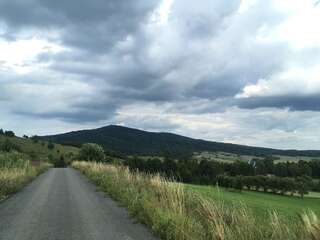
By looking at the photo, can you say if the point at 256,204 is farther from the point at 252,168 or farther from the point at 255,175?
the point at 252,168

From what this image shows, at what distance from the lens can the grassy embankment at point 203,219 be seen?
7773mm

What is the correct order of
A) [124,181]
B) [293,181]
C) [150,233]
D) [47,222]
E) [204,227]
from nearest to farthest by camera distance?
1. [204,227]
2. [150,233]
3. [47,222]
4. [124,181]
5. [293,181]

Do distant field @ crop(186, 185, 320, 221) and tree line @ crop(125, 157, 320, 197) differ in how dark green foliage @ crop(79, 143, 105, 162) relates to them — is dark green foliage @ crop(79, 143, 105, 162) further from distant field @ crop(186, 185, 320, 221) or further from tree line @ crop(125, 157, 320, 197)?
distant field @ crop(186, 185, 320, 221)

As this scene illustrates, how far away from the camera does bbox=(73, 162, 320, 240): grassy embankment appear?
7773 mm

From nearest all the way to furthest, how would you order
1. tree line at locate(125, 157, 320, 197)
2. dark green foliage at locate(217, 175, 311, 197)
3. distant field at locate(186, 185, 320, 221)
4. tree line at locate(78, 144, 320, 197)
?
distant field at locate(186, 185, 320, 221) < tree line at locate(78, 144, 320, 197) < tree line at locate(125, 157, 320, 197) < dark green foliage at locate(217, 175, 311, 197)

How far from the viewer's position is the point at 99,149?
9475 cm

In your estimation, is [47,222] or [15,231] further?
[47,222]

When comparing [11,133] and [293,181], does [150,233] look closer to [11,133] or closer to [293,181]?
[293,181]

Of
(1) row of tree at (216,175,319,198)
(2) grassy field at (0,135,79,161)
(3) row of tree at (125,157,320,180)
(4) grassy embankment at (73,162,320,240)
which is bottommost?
(1) row of tree at (216,175,319,198)

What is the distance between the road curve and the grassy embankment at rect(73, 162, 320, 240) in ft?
1.68

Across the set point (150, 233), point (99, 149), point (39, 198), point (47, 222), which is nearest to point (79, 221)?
point (47, 222)

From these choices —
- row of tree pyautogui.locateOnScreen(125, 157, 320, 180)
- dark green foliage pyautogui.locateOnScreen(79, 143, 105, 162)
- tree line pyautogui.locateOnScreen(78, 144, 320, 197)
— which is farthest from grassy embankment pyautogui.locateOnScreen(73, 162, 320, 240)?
dark green foliage pyautogui.locateOnScreen(79, 143, 105, 162)

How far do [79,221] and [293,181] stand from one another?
→ 4017 inches

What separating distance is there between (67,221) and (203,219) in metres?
4.76
